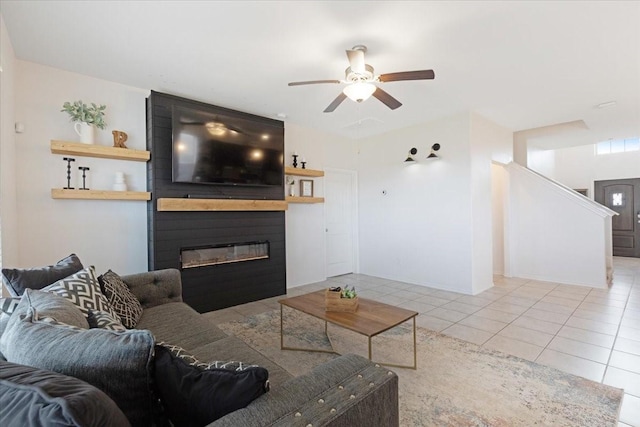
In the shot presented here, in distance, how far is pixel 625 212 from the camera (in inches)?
300

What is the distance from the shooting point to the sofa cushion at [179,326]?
1.90m

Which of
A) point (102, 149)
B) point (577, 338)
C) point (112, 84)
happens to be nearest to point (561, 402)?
point (577, 338)

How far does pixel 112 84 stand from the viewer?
3.42 metres

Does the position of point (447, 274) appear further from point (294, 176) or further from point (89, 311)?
point (89, 311)

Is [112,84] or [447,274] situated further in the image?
[447,274]

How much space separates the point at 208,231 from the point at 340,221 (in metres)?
2.81

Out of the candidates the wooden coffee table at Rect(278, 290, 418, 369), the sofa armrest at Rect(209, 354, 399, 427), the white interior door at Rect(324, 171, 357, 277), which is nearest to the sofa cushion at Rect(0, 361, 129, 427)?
the sofa armrest at Rect(209, 354, 399, 427)

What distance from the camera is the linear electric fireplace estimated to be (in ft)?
12.3

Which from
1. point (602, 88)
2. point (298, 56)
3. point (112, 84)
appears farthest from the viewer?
point (602, 88)

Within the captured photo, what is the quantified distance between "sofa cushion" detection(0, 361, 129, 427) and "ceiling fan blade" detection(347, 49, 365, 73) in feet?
8.55

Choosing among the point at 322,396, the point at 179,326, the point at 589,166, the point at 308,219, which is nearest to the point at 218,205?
the point at 308,219

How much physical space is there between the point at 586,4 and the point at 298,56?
230 centimetres

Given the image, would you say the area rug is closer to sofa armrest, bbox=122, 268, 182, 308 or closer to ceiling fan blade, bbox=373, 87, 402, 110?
sofa armrest, bbox=122, 268, 182, 308

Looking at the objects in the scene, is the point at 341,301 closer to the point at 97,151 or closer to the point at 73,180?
the point at 97,151
